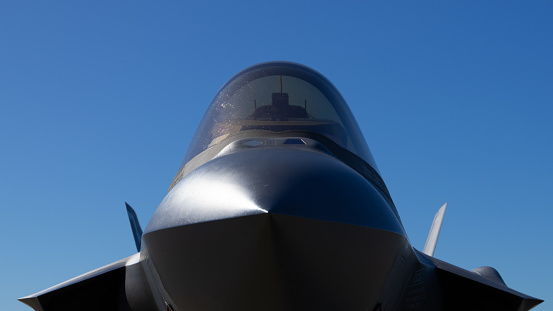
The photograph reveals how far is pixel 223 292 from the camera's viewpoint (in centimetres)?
197

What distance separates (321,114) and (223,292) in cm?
267

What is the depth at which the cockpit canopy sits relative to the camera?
4.09 metres

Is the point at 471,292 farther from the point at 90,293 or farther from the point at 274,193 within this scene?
the point at 90,293

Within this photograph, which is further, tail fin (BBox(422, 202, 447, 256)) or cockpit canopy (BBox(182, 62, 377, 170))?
tail fin (BBox(422, 202, 447, 256))

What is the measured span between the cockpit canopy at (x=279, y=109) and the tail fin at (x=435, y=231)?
1582 mm

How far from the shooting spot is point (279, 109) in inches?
166

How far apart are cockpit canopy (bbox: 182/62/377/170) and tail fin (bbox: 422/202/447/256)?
A: 62.3 inches

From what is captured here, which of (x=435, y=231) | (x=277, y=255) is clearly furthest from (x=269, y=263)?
(x=435, y=231)

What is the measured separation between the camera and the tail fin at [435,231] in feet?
18.3

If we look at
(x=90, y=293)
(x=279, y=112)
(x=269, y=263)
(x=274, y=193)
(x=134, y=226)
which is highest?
(x=279, y=112)

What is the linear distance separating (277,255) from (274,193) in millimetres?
247

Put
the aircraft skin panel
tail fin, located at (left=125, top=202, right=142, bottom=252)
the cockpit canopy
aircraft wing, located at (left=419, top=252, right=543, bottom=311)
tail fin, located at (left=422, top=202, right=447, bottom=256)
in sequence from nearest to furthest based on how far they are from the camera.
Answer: the aircraft skin panel < aircraft wing, located at (left=419, top=252, right=543, bottom=311) < the cockpit canopy < tail fin, located at (left=422, top=202, right=447, bottom=256) < tail fin, located at (left=125, top=202, right=142, bottom=252)

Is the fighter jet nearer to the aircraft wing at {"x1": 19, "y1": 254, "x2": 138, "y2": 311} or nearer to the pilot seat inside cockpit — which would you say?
the aircraft wing at {"x1": 19, "y1": 254, "x2": 138, "y2": 311}

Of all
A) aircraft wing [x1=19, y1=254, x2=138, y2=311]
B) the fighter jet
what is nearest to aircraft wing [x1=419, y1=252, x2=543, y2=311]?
the fighter jet
